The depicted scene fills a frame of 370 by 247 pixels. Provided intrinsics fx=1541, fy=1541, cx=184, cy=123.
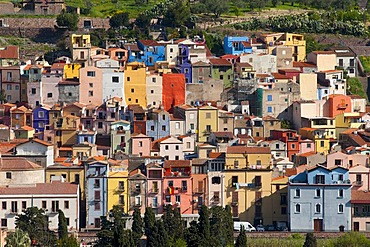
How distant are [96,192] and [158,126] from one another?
25.5ft

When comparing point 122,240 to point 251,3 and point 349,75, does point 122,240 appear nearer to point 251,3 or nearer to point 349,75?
point 349,75

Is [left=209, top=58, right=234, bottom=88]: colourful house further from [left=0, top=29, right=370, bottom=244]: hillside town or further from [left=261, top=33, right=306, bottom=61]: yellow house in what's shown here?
[left=261, top=33, right=306, bottom=61]: yellow house

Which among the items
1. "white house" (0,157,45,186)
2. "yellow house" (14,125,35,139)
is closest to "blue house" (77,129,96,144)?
"yellow house" (14,125,35,139)

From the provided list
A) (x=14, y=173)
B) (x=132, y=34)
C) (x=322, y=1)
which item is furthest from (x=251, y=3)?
(x=14, y=173)

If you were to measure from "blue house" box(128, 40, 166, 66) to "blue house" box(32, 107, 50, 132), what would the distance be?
759cm

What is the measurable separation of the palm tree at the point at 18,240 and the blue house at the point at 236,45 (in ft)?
77.2

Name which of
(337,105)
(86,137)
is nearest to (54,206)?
(86,137)

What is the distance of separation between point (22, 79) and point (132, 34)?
983 cm

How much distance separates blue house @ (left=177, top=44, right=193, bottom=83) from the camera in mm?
68125

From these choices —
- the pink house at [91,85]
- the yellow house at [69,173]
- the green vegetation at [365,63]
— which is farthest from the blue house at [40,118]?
the green vegetation at [365,63]

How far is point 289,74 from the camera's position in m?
69.5

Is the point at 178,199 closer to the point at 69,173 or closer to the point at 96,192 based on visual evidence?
the point at 96,192

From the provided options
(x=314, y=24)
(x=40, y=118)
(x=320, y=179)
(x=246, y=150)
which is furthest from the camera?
(x=314, y=24)

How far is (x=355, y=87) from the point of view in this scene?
240ft
